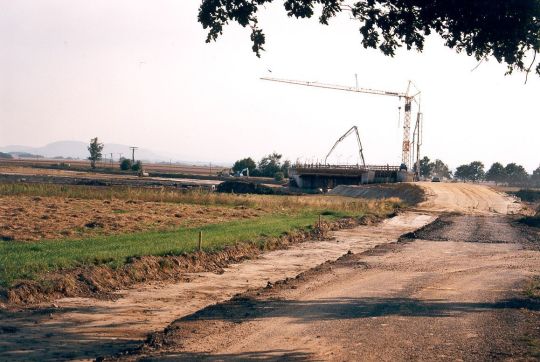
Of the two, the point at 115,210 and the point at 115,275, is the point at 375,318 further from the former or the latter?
the point at 115,210

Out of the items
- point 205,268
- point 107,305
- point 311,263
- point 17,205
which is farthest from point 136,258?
point 17,205

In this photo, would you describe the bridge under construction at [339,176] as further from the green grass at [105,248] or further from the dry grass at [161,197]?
the green grass at [105,248]

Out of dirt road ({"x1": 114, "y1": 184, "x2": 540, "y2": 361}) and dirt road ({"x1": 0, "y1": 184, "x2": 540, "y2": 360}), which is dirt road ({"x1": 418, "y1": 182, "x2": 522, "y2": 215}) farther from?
dirt road ({"x1": 0, "y1": 184, "x2": 540, "y2": 360})

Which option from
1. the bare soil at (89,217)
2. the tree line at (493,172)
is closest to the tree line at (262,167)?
the tree line at (493,172)

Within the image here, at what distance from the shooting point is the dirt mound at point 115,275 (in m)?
15.3

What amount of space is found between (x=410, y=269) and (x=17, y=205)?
23.1m

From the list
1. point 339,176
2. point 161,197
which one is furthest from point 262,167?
point 161,197

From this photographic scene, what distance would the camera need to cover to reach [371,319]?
1417 centimetres

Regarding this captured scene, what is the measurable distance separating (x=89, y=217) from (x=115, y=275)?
16160mm

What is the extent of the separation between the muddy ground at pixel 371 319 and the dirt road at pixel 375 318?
0.06 feet

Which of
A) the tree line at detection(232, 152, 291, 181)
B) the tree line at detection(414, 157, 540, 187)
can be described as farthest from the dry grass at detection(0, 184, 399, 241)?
the tree line at detection(414, 157, 540, 187)

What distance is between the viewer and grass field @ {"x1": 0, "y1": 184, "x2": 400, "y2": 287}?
1811 centimetres

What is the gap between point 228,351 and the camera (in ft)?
37.7

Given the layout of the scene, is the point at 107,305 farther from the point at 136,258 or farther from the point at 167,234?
the point at 167,234
